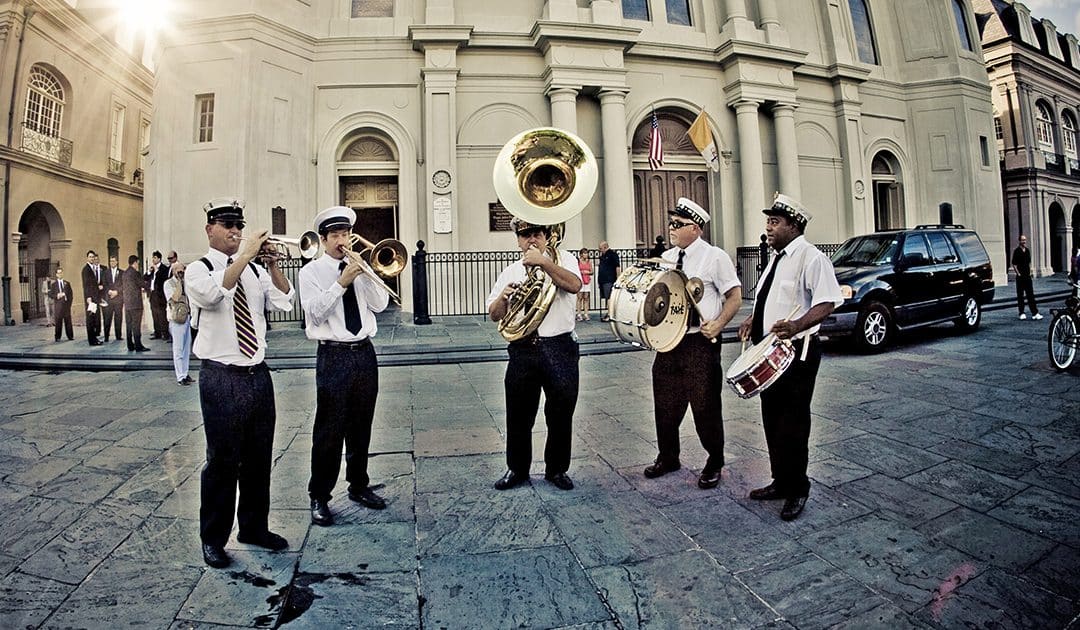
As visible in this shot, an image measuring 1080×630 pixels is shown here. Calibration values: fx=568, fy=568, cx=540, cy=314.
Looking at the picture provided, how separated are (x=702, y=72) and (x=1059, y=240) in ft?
94.2

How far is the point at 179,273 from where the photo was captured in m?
10.7

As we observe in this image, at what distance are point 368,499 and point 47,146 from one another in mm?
23104

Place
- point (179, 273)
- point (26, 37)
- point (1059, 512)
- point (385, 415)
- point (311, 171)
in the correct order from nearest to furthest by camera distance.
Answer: point (1059, 512)
point (385, 415)
point (179, 273)
point (311, 171)
point (26, 37)

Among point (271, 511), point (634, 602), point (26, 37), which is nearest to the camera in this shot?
point (634, 602)

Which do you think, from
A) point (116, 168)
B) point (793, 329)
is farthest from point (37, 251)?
point (793, 329)

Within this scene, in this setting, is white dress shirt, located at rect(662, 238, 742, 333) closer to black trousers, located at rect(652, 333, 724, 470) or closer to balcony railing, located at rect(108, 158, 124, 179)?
black trousers, located at rect(652, 333, 724, 470)

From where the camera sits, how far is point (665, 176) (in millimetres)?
18312

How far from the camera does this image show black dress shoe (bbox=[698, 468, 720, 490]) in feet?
13.5

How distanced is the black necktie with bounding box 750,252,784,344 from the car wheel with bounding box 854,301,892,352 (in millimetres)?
6209

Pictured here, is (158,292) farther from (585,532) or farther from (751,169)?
(751,169)

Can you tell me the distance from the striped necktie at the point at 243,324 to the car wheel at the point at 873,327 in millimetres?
8892

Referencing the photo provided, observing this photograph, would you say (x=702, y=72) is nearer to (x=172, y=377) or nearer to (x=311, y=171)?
(x=311, y=171)

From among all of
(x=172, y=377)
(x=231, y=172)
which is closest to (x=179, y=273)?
(x=172, y=377)

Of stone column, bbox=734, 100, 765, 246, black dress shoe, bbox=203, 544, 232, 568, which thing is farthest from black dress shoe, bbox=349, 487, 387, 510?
stone column, bbox=734, 100, 765, 246
